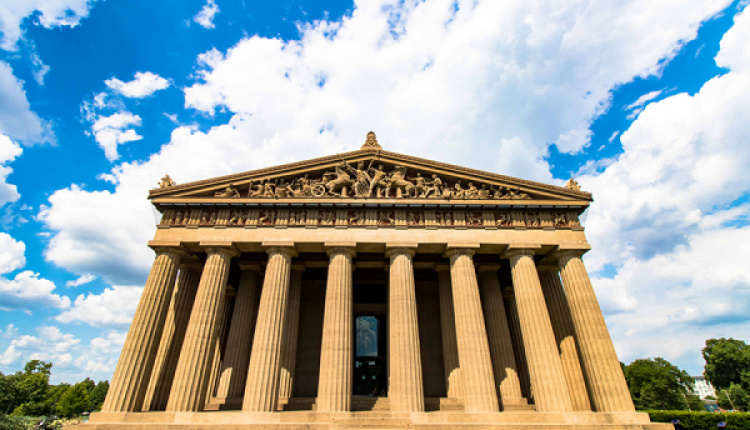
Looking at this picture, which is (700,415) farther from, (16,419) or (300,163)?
(16,419)

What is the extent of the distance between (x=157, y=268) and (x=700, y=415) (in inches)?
1528

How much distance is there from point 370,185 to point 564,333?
15.2m

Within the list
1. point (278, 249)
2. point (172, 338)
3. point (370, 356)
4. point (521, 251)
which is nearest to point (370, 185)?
point (278, 249)

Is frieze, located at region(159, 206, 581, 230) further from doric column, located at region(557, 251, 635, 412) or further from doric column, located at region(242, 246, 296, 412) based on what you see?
doric column, located at region(557, 251, 635, 412)

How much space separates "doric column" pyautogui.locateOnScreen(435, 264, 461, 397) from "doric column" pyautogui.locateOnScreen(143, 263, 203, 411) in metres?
16.2

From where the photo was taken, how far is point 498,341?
22828mm

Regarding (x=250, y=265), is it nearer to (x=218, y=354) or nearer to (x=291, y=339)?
(x=291, y=339)

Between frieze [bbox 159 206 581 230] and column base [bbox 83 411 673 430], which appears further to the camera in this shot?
frieze [bbox 159 206 581 230]

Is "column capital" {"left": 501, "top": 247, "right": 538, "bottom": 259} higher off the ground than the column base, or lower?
higher

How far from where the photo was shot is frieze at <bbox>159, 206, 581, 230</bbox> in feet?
71.6

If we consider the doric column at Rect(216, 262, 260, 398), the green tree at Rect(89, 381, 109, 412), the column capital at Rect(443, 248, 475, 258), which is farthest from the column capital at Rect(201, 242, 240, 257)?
the green tree at Rect(89, 381, 109, 412)

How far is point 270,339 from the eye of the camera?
1895cm

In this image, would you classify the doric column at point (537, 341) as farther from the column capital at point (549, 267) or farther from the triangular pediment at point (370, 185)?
the triangular pediment at point (370, 185)

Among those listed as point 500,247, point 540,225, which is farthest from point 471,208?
point 540,225
